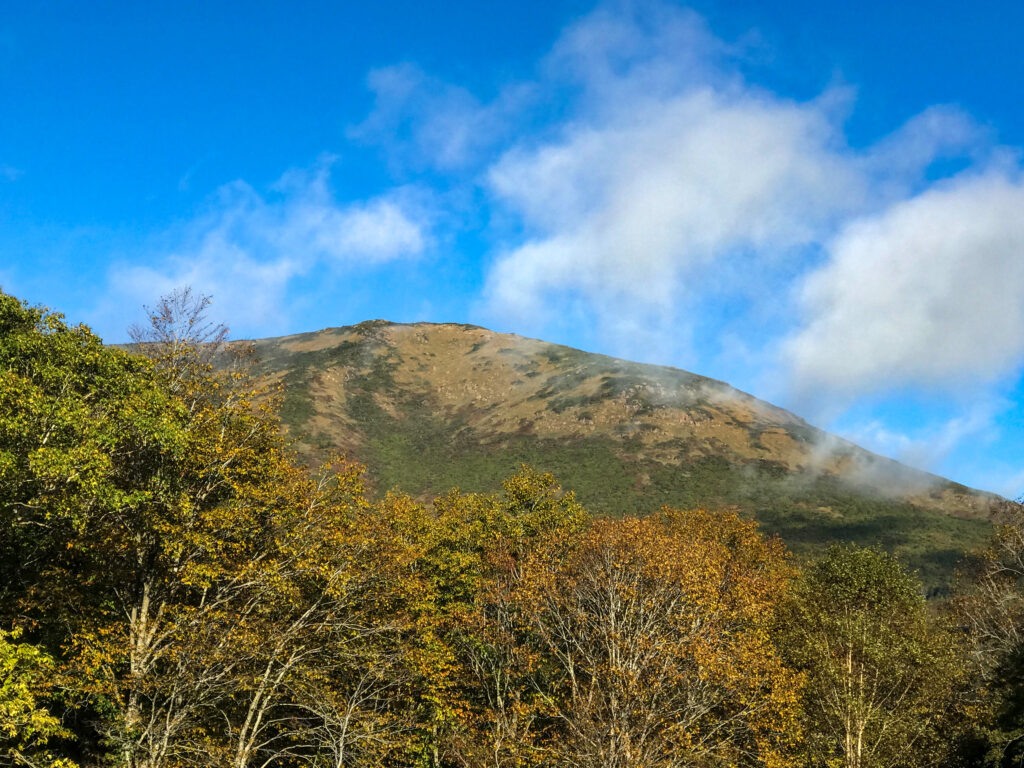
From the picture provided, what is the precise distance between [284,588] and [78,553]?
31.5ft

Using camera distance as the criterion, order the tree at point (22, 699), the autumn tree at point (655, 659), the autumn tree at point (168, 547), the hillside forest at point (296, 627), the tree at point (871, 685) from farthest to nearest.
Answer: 1. the tree at point (871, 685)
2. the autumn tree at point (655, 659)
3. the hillside forest at point (296, 627)
4. the autumn tree at point (168, 547)
5. the tree at point (22, 699)

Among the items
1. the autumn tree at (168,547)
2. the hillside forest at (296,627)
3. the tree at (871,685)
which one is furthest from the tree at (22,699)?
the tree at (871,685)

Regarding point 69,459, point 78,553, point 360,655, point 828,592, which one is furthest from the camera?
point 828,592

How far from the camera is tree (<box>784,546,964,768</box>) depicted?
3108 cm

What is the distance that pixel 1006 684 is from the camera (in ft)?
118

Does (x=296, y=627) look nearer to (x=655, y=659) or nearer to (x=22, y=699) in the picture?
(x=22, y=699)

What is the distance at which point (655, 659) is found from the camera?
26.4m

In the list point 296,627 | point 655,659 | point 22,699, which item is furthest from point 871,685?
point 22,699

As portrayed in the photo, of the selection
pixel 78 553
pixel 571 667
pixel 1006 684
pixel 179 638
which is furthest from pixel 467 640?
pixel 1006 684

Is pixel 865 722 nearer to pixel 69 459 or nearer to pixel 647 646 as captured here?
pixel 647 646

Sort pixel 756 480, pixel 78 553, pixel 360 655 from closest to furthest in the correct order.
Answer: pixel 78 553
pixel 360 655
pixel 756 480

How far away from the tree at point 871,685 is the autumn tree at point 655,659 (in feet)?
10.8

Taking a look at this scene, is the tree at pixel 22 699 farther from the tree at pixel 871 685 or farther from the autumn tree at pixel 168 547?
the tree at pixel 871 685

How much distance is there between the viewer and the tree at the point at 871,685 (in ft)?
102
